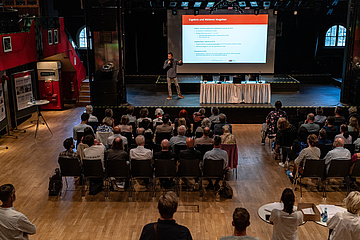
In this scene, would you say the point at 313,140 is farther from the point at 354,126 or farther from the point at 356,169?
the point at 354,126

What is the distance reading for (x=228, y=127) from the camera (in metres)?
8.34

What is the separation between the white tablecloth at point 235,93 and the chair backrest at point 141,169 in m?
6.54

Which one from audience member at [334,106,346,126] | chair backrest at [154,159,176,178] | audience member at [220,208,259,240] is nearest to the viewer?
audience member at [220,208,259,240]

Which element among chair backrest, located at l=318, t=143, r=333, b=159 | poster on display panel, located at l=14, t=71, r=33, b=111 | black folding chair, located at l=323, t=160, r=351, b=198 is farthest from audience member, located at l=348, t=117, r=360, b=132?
poster on display panel, located at l=14, t=71, r=33, b=111

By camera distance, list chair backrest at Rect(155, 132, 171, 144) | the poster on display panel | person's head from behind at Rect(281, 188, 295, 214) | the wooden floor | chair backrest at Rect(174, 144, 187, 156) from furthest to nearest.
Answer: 1. the poster on display panel
2. chair backrest at Rect(155, 132, 171, 144)
3. chair backrest at Rect(174, 144, 187, 156)
4. the wooden floor
5. person's head from behind at Rect(281, 188, 295, 214)

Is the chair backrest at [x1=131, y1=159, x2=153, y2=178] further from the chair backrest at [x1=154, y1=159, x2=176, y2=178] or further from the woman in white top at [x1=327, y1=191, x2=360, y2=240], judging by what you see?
the woman in white top at [x1=327, y1=191, x2=360, y2=240]

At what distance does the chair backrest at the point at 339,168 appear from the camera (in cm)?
741

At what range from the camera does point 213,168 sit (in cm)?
748

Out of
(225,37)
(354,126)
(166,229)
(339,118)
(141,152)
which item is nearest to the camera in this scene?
(166,229)

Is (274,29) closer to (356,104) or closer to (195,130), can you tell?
(356,104)

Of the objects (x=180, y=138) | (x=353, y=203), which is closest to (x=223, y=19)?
(x=180, y=138)

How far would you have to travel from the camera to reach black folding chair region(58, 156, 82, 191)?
7.54 m

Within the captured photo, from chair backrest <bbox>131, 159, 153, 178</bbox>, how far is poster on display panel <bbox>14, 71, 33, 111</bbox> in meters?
7.12

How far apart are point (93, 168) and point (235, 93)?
728 cm
